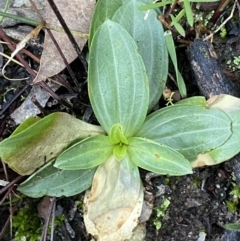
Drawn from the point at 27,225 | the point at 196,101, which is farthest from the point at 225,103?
the point at 27,225

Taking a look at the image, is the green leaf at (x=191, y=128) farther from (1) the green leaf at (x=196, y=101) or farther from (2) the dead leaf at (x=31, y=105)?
(2) the dead leaf at (x=31, y=105)

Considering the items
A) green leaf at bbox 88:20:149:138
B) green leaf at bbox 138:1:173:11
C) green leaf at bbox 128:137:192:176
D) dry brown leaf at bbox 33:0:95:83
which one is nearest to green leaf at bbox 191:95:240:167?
green leaf at bbox 128:137:192:176

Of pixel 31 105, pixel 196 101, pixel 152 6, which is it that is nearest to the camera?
pixel 152 6

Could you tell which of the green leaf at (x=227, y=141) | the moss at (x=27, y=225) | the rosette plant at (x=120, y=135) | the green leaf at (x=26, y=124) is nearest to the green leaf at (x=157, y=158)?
the rosette plant at (x=120, y=135)

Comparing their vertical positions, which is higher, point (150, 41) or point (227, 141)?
point (150, 41)

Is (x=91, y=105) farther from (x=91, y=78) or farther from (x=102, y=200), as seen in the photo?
(x=102, y=200)

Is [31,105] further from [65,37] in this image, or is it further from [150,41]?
[150,41]

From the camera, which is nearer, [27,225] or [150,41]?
[150,41]

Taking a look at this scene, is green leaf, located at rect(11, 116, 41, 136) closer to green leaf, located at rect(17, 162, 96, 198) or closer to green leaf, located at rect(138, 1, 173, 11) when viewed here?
green leaf, located at rect(17, 162, 96, 198)
